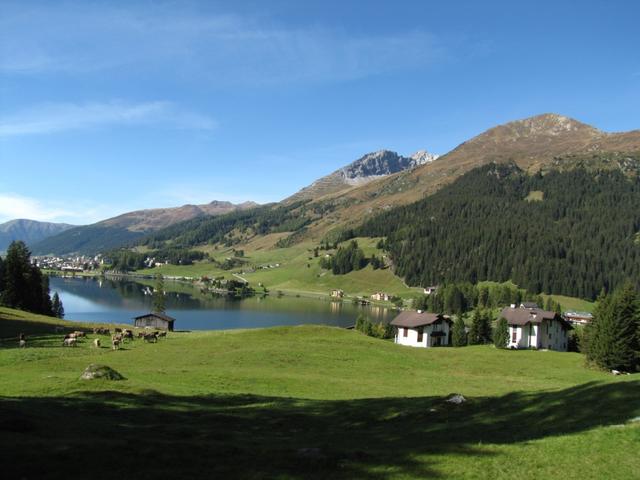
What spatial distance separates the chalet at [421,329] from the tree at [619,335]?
3782cm

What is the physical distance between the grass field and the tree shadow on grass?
0.09m

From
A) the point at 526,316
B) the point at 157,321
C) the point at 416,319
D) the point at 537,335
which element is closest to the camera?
the point at 537,335

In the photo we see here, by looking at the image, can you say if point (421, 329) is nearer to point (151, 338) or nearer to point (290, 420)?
point (151, 338)

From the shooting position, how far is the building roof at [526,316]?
101 meters

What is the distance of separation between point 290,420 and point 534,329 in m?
84.3

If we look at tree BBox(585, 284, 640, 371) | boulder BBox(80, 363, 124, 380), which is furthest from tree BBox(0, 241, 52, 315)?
tree BBox(585, 284, 640, 371)

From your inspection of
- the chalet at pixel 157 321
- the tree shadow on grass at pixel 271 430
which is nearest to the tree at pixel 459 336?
the chalet at pixel 157 321

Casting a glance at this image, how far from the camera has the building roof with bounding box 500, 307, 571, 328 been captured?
10081 centimetres

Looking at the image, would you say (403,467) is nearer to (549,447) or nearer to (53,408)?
(549,447)

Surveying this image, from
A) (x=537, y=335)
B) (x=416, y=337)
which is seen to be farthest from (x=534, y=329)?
(x=416, y=337)

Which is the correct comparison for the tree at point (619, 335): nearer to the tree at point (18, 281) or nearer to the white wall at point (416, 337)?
the white wall at point (416, 337)

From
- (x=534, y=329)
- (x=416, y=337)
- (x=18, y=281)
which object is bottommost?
(x=416, y=337)

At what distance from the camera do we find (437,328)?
4215 inches

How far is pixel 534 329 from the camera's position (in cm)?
10188
